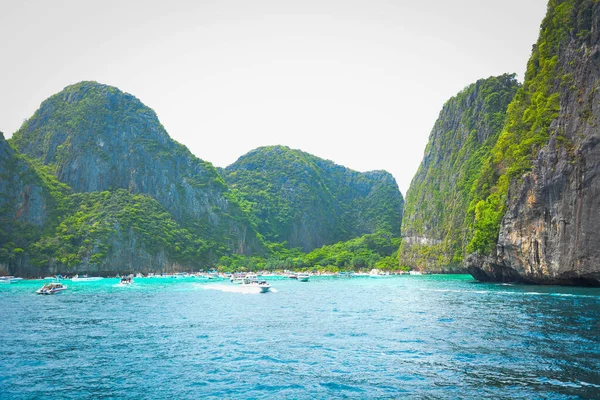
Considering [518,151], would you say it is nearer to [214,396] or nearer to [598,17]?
[598,17]

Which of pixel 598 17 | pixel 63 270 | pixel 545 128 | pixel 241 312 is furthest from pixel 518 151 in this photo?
pixel 63 270

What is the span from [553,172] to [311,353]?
2547 inches

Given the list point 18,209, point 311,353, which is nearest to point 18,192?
point 18,209

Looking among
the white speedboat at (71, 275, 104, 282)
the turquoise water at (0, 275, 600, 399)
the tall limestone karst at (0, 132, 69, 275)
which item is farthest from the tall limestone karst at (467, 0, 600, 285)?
the tall limestone karst at (0, 132, 69, 275)

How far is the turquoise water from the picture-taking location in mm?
23109

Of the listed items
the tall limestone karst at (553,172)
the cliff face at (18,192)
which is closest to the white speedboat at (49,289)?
the tall limestone karst at (553,172)

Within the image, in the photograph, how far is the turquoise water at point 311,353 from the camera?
23109 mm

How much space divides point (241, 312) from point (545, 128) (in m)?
69.2

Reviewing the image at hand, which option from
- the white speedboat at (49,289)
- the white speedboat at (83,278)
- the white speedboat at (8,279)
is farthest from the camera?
the white speedboat at (83,278)

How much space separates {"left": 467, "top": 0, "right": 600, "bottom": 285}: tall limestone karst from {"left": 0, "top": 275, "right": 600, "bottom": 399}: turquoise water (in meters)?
22.8

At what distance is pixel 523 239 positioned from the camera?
83125mm

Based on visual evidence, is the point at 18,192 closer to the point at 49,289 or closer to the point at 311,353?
the point at 49,289

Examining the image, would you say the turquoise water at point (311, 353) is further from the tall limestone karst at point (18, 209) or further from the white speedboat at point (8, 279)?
the tall limestone karst at point (18, 209)

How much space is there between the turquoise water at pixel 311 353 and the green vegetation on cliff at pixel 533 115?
44357mm
